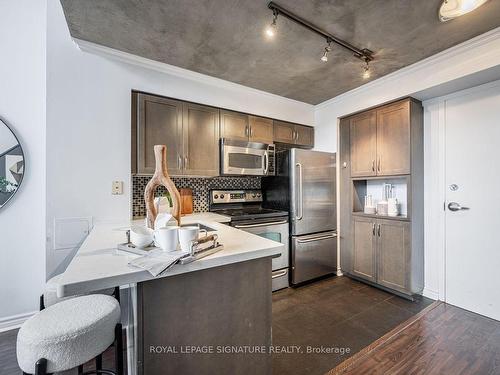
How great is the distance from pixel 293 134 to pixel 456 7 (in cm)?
200

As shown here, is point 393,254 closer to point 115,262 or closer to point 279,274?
point 279,274

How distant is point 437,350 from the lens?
1.73 meters

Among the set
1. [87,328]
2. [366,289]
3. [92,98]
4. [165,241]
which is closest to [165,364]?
[87,328]

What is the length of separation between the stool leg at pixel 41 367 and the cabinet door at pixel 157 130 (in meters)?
1.69

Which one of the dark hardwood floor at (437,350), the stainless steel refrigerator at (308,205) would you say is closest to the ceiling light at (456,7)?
the stainless steel refrigerator at (308,205)

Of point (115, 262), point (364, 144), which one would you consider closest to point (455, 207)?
point (364, 144)

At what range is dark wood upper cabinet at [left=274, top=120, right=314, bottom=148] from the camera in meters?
3.21

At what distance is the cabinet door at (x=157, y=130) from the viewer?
226 cm

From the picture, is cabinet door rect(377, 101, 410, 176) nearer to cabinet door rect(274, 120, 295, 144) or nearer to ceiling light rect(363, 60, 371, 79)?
ceiling light rect(363, 60, 371, 79)

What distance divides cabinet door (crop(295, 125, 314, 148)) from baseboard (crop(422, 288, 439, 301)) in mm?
2311

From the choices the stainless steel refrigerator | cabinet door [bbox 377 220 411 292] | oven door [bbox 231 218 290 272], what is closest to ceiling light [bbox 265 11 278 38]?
the stainless steel refrigerator

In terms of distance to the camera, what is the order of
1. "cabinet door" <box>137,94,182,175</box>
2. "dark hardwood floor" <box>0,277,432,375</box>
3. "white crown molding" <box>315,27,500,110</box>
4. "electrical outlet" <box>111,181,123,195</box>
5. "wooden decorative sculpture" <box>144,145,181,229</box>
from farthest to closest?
"cabinet door" <box>137,94,182,175</box>
"electrical outlet" <box>111,181,123,195</box>
"white crown molding" <box>315,27,500,110</box>
"dark hardwood floor" <box>0,277,432,375</box>
"wooden decorative sculpture" <box>144,145,181,229</box>

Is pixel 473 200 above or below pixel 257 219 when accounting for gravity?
above

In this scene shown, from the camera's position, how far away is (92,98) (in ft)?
6.78
